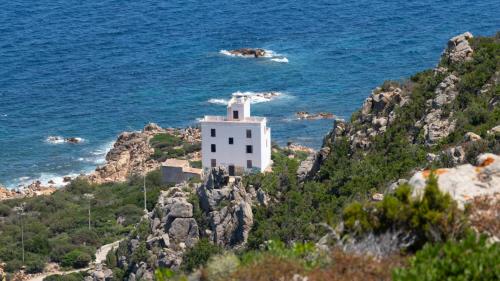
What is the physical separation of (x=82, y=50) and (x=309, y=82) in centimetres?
3379

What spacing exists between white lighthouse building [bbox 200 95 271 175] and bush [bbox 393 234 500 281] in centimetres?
4651

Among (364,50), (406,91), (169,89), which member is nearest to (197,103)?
(169,89)

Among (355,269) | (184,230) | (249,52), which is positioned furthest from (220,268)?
(249,52)

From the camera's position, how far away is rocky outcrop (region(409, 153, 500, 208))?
17469 millimetres

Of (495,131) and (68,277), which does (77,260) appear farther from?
(495,131)

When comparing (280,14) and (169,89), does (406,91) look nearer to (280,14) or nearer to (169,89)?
(169,89)

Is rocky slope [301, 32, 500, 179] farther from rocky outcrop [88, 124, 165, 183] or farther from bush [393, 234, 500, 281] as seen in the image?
rocky outcrop [88, 124, 165, 183]

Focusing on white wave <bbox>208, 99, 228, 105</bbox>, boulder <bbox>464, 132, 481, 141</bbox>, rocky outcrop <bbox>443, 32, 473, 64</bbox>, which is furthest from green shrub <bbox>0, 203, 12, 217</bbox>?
boulder <bbox>464, 132, 481, 141</bbox>

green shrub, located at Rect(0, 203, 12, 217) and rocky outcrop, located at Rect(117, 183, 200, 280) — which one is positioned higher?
rocky outcrop, located at Rect(117, 183, 200, 280)

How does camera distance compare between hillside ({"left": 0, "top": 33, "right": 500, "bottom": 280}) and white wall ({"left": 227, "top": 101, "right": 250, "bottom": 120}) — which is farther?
white wall ({"left": 227, "top": 101, "right": 250, "bottom": 120})

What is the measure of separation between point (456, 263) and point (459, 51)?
1217 inches

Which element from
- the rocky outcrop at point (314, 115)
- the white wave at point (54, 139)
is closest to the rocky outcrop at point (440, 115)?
the rocky outcrop at point (314, 115)

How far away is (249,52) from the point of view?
352ft

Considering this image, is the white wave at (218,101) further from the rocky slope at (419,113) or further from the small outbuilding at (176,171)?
the rocky slope at (419,113)
